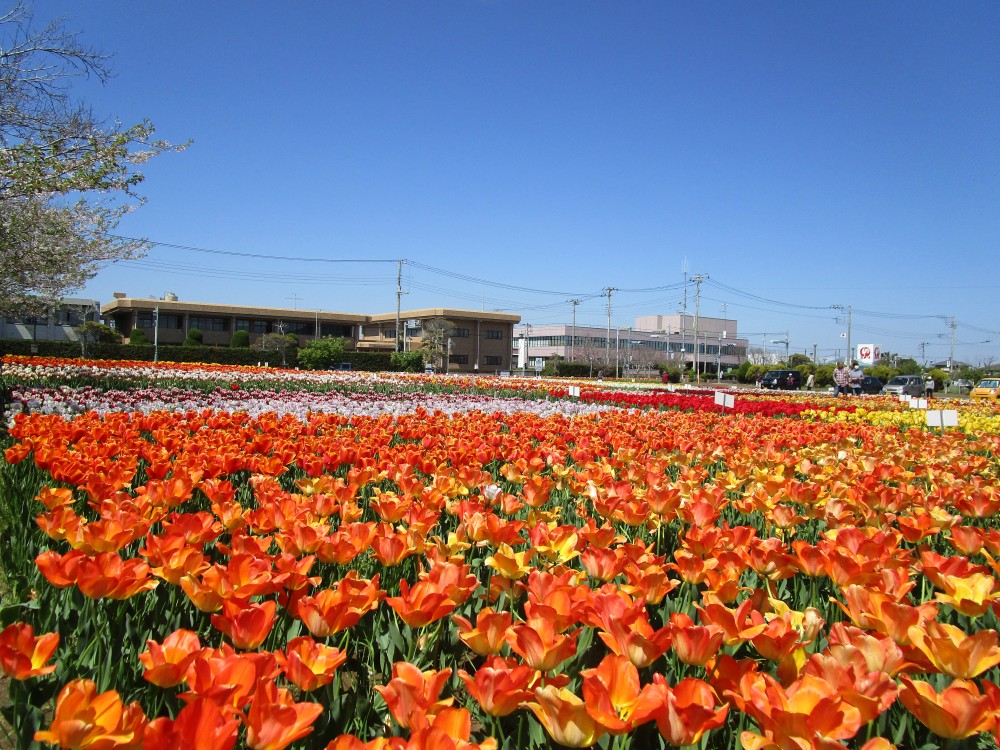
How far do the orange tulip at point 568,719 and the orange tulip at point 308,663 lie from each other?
1.38ft

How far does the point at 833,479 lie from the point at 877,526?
871mm

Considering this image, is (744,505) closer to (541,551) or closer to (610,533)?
(610,533)

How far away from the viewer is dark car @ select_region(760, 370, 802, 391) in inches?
1779

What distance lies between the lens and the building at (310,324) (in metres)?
61.1

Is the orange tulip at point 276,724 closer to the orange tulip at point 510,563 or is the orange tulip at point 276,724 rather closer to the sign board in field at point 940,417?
the orange tulip at point 510,563

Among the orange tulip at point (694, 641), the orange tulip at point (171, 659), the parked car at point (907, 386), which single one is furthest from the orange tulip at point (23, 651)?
the parked car at point (907, 386)

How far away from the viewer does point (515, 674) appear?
134 cm

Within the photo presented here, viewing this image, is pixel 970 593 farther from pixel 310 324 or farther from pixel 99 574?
pixel 310 324

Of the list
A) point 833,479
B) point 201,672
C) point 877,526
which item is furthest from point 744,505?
point 201,672

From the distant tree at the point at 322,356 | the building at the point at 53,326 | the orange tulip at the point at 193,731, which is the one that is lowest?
the orange tulip at the point at 193,731

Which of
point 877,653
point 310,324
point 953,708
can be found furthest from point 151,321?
point 953,708

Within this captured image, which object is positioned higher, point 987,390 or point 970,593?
point 970,593

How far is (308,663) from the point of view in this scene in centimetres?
145

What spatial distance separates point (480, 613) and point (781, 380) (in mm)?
48343
